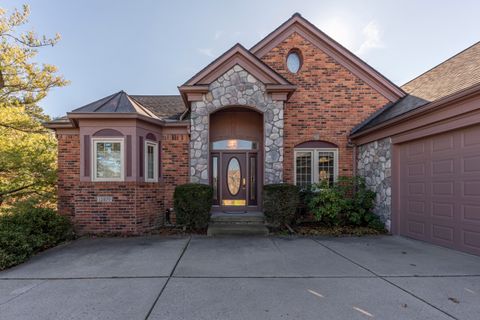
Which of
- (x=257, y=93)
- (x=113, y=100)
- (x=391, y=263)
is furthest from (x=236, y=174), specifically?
Result: (x=391, y=263)

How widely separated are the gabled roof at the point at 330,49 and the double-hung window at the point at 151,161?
4.78m

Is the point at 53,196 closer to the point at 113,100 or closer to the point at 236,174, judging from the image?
the point at 113,100

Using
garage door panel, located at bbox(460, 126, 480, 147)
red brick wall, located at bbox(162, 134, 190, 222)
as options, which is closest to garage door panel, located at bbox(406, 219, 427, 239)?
garage door panel, located at bbox(460, 126, 480, 147)

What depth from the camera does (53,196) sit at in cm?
862

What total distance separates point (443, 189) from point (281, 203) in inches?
149

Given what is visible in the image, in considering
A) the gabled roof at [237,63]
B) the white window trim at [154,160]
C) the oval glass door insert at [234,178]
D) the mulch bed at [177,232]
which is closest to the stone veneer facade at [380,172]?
the gabled roof at [237,63]

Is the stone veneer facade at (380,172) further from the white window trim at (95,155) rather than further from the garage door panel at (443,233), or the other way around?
the white window trim at (95,155)

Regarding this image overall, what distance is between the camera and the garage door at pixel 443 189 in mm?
5203

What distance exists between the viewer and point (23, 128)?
394 inches

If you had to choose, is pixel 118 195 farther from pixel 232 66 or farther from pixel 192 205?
pixel 232 66

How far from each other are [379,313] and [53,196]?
9741 mm

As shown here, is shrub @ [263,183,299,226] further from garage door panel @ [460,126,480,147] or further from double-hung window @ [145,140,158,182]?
garage door panel @ [460,126,480,147]

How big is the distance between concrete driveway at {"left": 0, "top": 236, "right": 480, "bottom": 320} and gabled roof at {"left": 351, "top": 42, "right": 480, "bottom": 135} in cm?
358

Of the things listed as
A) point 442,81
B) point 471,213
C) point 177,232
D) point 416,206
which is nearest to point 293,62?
point 442,81
